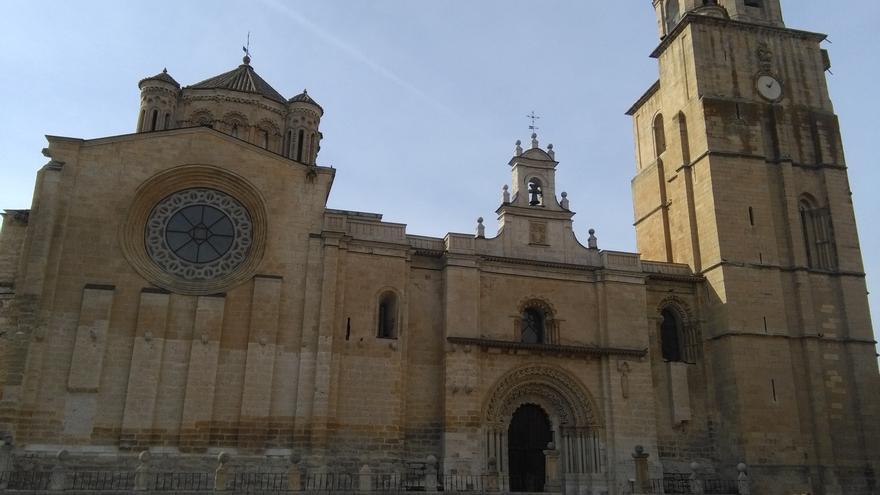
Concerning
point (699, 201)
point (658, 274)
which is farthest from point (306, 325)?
point (699, 201)

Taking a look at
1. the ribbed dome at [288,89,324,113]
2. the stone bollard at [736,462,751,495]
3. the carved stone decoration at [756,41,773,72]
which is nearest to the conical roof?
the ribbed dome at [288,89,324,113]

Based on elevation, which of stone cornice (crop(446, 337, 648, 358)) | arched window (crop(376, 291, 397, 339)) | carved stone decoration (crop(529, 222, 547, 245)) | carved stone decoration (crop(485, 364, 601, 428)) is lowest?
carved stone decoration (crop(485, 364, 601, 428))

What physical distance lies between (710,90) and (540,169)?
753 centimetres

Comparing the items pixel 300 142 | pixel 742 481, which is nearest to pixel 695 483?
pixel 742 481

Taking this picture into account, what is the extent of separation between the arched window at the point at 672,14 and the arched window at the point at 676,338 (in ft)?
42.3

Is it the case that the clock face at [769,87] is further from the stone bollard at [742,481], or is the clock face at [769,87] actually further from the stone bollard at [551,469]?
the stone bollard at [551,469]

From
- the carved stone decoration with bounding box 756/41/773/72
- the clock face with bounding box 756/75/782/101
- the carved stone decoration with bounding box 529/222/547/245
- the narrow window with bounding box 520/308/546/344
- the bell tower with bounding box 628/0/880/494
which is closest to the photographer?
the bell tower with bounding box 628/0/880/494

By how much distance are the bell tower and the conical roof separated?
53.7 ft

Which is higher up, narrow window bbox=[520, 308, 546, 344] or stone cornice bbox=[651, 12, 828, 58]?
stone cornice bbox=[651, 12, 828, 58]

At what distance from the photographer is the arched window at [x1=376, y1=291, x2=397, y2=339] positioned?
2245 centimetres

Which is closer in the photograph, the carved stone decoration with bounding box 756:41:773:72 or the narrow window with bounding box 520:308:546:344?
the narrow window with bounding box 520:308:546:344

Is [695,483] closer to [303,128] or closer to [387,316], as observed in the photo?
[387,316]

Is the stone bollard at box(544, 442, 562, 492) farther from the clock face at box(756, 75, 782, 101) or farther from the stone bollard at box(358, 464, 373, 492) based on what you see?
the clock face at box(756, 75, 782, 101)

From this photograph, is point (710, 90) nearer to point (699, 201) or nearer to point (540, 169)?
point (699, 201)
